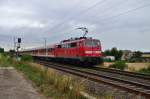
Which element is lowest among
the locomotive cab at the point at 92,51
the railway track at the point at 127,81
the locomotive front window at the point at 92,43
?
the railway track at the point at 127,81

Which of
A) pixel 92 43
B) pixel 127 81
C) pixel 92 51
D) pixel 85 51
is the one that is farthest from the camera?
pixel 92 43

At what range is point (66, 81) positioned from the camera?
14008 millimetres

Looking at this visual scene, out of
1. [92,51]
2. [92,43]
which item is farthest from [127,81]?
[92,43]

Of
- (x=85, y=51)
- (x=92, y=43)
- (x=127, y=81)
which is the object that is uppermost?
(x=92, y=43)

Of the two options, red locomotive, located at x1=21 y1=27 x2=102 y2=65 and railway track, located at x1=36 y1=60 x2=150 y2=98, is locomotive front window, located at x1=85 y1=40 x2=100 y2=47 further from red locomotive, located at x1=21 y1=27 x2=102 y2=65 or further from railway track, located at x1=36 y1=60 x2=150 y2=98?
railway track, located at x1=36 y1=60 x2=150 y2=98

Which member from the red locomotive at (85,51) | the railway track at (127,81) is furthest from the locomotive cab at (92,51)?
the railway track at (127,81)

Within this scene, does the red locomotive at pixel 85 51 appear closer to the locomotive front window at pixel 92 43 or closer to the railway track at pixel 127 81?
the locomotive front window at pixel 92 43

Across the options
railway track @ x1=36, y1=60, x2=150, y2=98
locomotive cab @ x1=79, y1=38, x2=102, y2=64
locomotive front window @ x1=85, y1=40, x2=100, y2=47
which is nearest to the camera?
railway track @ x1=36, y1=60, x2=150, y2=98

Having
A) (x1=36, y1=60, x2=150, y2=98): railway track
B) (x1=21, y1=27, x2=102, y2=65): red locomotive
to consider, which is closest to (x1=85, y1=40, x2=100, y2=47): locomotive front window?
(x1=21, y1=27, x2=102, y2=65): red locomotive

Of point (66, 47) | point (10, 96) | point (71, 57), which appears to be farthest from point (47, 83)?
point (66, 47)

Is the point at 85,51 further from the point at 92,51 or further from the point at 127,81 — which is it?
the point at 127,81

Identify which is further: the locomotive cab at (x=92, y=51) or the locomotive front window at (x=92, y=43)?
the locomotive front window at (x=92, y=43)

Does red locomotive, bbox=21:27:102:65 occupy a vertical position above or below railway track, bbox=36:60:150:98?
above

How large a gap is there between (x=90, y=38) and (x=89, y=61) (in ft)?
8.25
